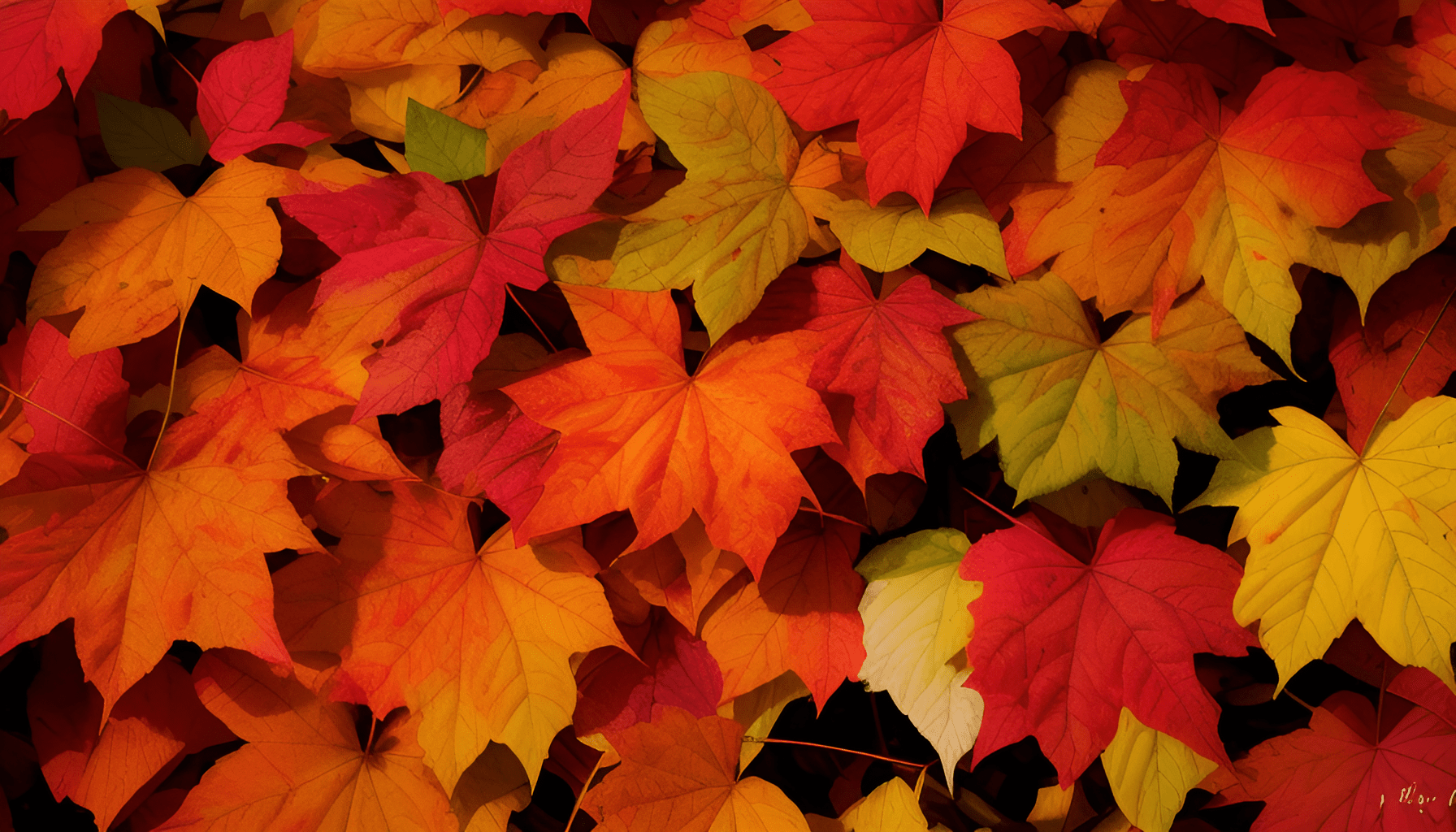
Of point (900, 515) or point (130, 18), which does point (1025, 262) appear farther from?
point (130, 18)

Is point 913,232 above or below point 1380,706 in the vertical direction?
above

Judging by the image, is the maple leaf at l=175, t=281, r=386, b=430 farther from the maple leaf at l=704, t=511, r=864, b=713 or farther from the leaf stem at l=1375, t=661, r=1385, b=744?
the leaf stem at l=1375, t=661, r=1385, b=744

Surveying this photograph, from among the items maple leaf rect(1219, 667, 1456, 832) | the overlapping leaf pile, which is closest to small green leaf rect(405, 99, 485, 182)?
the overlapping leaf pile

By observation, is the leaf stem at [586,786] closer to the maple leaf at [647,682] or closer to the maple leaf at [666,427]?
the maple leaf at [647,682]

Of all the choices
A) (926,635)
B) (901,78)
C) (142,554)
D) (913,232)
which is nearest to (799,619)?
(926,635)

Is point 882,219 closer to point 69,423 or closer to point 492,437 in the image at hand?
point 492,437

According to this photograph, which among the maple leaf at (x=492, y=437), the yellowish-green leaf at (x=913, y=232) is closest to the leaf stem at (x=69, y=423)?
the maple leaf at (x=492, y=437)
